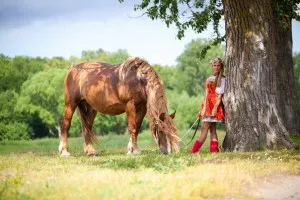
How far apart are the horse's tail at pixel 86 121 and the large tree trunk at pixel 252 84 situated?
13.5ft

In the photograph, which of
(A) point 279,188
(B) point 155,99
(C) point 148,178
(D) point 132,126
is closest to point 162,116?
(B) point 155,99

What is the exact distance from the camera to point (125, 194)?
680cm

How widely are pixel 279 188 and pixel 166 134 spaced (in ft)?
15.8

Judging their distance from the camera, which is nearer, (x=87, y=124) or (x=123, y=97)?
(x=123, y=97)

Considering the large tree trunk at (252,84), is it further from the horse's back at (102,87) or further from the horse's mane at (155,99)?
the horse's back at (102,87)

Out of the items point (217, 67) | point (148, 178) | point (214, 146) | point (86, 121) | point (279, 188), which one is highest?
point (217, 67)

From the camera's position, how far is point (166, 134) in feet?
41.3

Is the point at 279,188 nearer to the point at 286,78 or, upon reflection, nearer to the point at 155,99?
the point at 155,99

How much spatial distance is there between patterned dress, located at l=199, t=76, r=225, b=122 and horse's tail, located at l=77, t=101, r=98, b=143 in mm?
3508

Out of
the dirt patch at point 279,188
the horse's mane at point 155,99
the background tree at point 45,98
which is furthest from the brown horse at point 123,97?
the background tree at point 45,98

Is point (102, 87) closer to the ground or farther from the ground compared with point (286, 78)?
closer to the ground

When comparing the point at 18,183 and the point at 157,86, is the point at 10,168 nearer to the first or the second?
the point at 18,183

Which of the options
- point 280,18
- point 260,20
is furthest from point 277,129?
point 280,18

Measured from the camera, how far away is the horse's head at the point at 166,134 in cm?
1259
